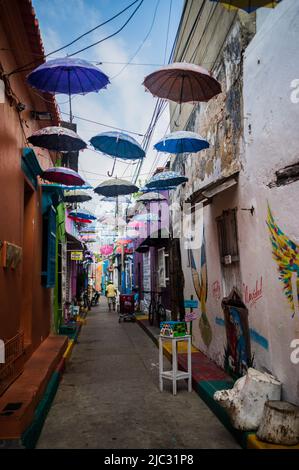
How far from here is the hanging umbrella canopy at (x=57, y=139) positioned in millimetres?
6559

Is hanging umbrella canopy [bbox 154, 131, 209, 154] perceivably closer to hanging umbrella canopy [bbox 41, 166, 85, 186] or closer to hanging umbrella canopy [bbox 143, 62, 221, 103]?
hanging umbrella canopy [bbox 143, 62, 221, 103]

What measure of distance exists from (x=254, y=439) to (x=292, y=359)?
0.95m

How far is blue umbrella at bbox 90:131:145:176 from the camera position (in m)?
7.45

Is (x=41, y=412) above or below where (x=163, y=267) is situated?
below

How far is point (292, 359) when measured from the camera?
4.41 meters

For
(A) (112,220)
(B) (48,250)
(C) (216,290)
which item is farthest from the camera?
(A) (112,220)

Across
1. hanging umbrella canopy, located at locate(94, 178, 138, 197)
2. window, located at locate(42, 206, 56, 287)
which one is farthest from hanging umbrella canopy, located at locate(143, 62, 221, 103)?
hanging umbrella canopy, located at locate(94, 178, 138, 197)

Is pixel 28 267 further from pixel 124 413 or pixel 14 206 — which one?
pixel 124 413

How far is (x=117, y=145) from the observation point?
7734 millimetres

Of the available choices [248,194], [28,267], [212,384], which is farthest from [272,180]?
[28,267]

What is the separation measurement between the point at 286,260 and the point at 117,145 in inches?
172

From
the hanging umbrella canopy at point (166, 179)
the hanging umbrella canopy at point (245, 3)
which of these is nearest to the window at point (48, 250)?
the hanging umbrella canopy at point (166, 179)

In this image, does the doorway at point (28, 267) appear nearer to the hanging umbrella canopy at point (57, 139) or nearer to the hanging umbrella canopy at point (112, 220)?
the hanging umbrella canopy at point (57, 139)

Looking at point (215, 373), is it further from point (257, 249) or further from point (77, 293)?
point (77, 293)
